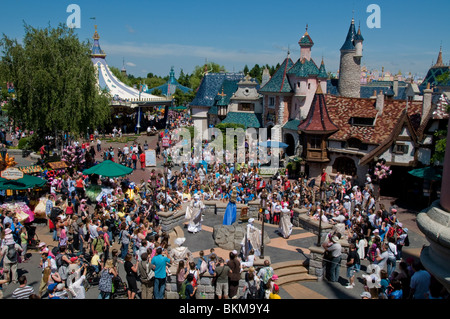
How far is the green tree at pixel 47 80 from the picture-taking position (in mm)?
26266

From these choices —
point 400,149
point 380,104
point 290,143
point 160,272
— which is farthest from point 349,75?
point 160,272

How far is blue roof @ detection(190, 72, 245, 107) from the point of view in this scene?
Answer: 51.6m

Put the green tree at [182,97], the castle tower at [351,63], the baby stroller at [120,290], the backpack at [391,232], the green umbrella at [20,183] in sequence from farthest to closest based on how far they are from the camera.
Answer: the green tree at [182,97] → the castle tower at [351,63] → the green umbrella at [20,183] → the backpack at [391,232] → the baby stroller at [120,290]

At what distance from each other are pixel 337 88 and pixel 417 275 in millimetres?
41555

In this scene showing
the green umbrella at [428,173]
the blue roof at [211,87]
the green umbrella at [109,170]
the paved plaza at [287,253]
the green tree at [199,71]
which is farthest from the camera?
the green tree at [199,71]

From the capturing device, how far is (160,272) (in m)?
10.4

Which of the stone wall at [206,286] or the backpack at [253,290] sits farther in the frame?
the stone wall at [206,286]

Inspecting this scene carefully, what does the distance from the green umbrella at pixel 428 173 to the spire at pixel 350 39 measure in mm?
23385

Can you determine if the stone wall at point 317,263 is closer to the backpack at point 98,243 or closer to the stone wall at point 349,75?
the backpack at point 98,243

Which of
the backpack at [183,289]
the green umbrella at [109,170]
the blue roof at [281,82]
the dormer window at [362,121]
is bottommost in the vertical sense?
the backpack at [183,289]

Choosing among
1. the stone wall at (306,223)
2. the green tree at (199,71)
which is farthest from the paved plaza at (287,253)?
the green tree at (199,71)

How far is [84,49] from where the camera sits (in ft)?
95.2

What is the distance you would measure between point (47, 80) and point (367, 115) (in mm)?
22179

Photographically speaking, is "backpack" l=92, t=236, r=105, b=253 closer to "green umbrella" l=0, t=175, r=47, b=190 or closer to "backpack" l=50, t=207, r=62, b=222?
"backpack" l=50, t=207, r=62, b=222
